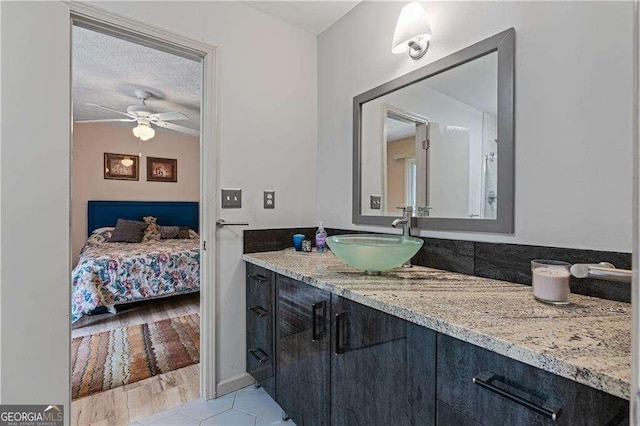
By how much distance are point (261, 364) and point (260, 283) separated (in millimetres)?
459

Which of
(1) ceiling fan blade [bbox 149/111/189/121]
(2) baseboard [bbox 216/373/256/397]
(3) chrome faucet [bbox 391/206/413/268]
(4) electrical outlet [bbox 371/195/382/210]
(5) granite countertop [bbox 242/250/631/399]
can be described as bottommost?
(2) baseboard [bbox 216/373/256/397]

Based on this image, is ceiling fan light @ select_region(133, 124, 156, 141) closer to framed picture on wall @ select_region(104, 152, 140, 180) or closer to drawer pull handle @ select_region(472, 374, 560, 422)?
framed picture on wall @ select_region(104, 152, 140, 180)

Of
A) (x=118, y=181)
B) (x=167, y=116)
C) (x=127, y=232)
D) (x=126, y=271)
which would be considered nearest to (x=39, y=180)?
(x=126, y=271)

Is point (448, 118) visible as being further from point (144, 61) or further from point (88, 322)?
point (88, 322)

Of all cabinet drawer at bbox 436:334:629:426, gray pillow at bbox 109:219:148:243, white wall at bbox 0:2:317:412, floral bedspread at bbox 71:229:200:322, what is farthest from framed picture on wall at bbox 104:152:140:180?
cabinet drawer at bbox 436:334:629:426

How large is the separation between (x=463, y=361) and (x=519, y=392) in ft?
0.41

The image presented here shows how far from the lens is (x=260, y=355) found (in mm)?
1704

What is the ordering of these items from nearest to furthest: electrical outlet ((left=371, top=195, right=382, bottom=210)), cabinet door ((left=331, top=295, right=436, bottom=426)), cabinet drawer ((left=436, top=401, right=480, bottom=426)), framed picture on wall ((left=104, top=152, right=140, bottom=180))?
cabinet drawer ((left=436, top=401, right=480, bottom=426)) → cabinet door ((left=331, top=295, right=436, bottom=426)) → electrical outlet ((left=371, top=195, right=382, bottom=210)) → framed picture on wall ((left=104, top=152, right=140, bottom=180))

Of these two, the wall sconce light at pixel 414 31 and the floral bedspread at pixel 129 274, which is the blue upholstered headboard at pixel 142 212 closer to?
the floral bedspread at pixel 129 274

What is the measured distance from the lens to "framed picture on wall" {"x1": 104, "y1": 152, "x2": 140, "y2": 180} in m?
4.65

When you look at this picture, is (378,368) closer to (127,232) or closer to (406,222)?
(406,222)

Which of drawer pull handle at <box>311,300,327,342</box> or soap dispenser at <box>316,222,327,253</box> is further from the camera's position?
soap dispenser at <box>316,222,327,253</box>

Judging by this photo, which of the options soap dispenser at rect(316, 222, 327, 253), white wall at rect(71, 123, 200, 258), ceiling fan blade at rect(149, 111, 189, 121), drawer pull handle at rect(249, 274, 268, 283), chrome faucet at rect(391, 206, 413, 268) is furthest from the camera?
white wall at rect(71, 123, 200, 258)

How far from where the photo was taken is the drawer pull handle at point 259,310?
165cm
